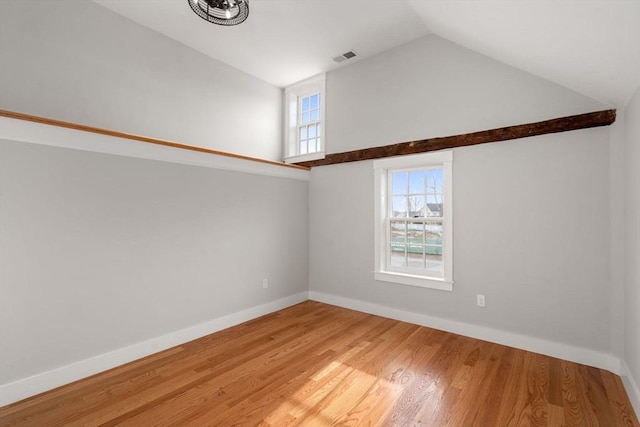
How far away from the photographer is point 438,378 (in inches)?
91.3

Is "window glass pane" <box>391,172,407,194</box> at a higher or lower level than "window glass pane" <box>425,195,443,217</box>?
higher

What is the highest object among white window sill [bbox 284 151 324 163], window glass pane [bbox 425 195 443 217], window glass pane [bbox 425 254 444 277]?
white window sill [bbox 284 151 324 163]

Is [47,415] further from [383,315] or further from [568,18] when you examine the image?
[568,18]

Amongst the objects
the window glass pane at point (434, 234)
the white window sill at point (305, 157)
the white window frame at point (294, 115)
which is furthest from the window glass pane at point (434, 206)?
the white window frame at point (294, 115)

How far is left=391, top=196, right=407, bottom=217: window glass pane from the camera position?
375 cm

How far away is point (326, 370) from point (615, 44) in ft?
9.61

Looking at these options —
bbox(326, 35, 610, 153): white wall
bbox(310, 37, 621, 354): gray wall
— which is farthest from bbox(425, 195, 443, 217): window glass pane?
bbox(326, 35, 610, 153): white wall

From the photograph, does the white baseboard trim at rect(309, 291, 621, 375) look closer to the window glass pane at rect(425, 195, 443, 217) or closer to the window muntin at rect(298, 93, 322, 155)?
the window glass pane at rect(425, 195, 443, 217)

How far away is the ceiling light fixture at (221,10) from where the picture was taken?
221 centimetres

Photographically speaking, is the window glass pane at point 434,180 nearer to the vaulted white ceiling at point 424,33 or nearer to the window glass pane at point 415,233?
the window glass pane at point 415,233

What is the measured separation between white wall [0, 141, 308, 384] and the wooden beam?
4.54 feet

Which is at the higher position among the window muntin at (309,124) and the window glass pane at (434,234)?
the window muntin at (309,124)

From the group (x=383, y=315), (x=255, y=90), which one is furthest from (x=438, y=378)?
(x=255, y=90)

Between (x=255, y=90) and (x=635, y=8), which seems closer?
(x=635, y=8)
